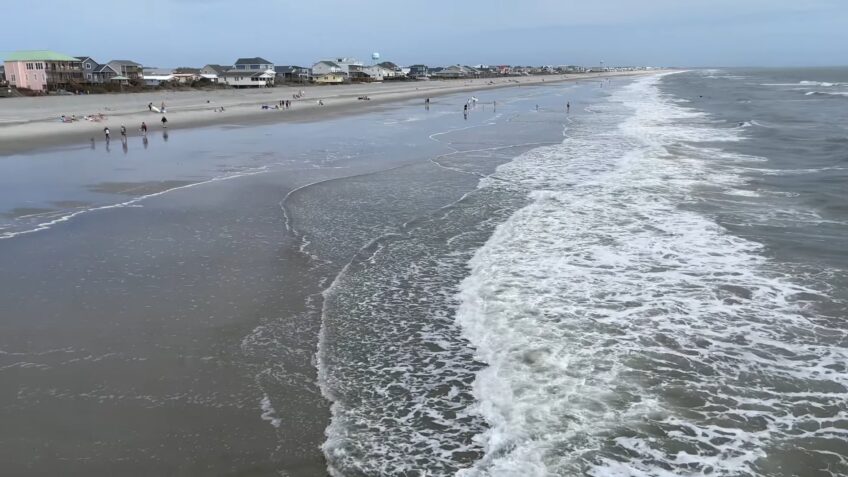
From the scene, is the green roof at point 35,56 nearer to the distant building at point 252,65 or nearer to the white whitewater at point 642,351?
the distant building at point 252,65

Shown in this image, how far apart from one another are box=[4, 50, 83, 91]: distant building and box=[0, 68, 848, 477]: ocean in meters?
63.7

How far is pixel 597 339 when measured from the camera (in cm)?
791

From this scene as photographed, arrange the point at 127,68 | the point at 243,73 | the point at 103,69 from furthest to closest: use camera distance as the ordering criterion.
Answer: the point at 243,73
the point at 127,68
the point at 103,69

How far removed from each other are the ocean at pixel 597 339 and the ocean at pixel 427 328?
4 centimetres

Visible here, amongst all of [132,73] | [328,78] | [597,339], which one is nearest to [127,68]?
[132,73]

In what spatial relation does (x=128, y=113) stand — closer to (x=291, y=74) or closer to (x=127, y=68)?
(x=127, y=68)

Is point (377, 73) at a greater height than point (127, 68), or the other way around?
point (377, 73)

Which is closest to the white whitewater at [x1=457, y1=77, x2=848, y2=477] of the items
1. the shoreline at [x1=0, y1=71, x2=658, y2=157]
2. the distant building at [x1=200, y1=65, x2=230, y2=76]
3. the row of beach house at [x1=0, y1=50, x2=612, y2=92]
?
the shoreline at [x1=0, y1=71, x2=658, y2=157]

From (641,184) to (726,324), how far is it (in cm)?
1017

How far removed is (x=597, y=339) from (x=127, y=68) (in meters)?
100

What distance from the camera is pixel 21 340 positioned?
306 inches

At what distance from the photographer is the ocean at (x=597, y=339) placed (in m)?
5.70

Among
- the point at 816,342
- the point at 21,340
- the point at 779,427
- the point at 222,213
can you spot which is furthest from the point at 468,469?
the point at 222,213

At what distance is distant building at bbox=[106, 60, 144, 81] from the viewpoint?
86.7 metres
